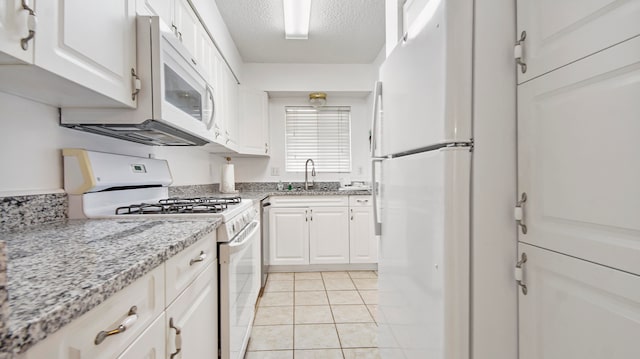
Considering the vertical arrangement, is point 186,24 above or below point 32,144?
above

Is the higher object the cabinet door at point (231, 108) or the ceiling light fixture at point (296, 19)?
the ceiling light fixture at point (296, 19)

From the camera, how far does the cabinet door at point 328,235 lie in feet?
10.8

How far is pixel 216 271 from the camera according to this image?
1.28 meters

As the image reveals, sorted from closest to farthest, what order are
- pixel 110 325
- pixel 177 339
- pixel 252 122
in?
pixel 110 325 → pixel 177 339 → pixel 252 122

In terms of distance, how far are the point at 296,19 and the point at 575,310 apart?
2.69 metres

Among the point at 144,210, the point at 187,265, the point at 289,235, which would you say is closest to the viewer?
the point at 187,265

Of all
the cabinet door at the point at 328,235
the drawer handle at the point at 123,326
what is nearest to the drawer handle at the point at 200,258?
the drawer handle at the point at 123,326

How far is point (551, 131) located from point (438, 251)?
1.56 feet

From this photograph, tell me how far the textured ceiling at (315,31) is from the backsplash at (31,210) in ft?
6.54

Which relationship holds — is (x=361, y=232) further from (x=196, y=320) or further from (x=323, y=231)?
(x=196, y=320)

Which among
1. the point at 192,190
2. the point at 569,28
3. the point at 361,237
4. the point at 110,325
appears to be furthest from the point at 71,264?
the point at 361,237

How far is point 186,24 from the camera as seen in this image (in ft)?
5.95

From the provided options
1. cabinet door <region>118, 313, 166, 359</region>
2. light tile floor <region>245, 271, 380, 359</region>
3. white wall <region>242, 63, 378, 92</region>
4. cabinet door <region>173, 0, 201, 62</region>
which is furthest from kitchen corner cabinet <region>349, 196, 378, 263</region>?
cabinet door <region>118, 313, 166, 359</region>

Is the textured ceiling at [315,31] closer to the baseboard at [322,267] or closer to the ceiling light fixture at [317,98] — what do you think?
the ceiling light fixture at [317,98]
